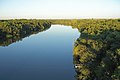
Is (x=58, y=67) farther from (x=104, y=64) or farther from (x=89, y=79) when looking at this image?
(x=104, y=64)

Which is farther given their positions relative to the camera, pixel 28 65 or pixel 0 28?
pixel 0 28

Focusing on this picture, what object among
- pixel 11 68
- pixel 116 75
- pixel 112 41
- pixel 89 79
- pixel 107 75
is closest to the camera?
pixel 116 75

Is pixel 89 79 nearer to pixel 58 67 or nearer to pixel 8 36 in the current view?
pixel 58 67

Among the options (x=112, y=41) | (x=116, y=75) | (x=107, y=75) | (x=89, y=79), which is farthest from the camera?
(x=112, y=41)

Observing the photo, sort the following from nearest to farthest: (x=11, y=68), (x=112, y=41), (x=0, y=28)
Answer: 1. (x=112, y=41)
2. (x=11, y=68)
3. (x=0, y=28)

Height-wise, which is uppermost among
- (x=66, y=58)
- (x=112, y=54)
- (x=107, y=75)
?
(x=112, y=54)

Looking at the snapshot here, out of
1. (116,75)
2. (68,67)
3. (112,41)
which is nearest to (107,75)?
(116,75)

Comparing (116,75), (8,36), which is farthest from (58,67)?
(8,36)

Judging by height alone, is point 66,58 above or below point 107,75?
below

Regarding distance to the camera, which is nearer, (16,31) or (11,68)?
(11,68)
